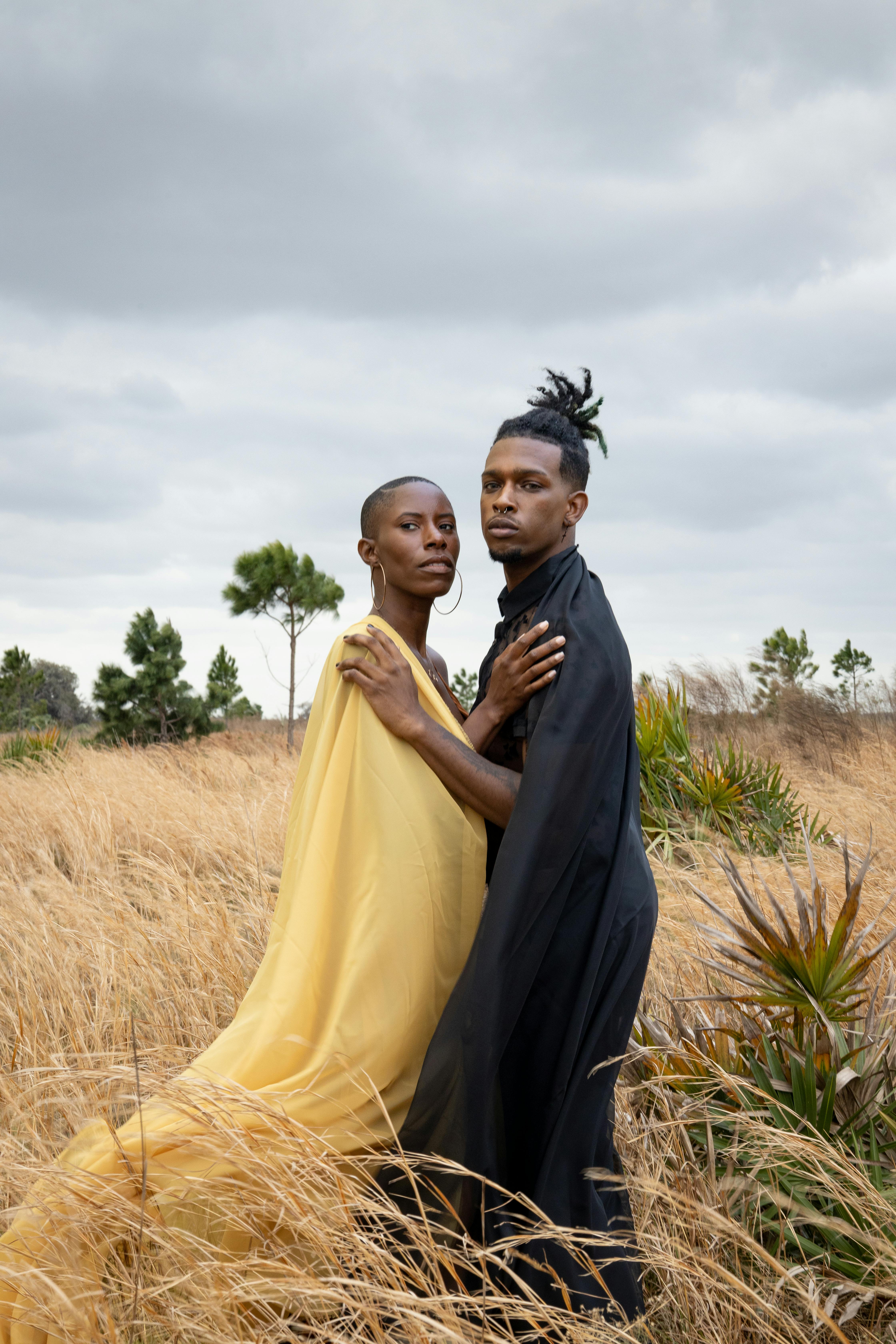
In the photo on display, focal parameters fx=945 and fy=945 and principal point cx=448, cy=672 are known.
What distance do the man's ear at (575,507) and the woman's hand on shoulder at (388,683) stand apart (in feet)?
1.93

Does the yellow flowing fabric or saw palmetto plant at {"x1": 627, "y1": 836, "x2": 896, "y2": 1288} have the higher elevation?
the yellow flowing fabric

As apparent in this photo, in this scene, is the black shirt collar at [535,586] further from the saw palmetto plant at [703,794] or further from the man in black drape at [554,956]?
the saw palmetto plant at [703,794]

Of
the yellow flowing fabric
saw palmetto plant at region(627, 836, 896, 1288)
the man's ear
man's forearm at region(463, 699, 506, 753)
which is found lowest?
saw palmetto plant at region(627, 836, 896, 1288)

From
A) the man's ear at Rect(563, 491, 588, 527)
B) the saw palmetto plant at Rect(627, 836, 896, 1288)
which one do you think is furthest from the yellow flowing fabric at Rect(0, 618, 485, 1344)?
the saw palmetto plant at Rect(627, 836, 896, 1288)

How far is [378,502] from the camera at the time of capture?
284 cm

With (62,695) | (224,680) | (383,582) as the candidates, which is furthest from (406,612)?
(62,695)

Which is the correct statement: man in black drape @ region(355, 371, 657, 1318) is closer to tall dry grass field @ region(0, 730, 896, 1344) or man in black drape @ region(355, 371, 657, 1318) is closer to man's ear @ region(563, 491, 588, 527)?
man's ear @ region(563, 491, 588, 527)

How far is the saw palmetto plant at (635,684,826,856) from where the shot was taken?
809 cm

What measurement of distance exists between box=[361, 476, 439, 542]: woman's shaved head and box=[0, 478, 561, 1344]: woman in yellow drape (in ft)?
1.52

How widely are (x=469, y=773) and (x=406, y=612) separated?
2.24 ft

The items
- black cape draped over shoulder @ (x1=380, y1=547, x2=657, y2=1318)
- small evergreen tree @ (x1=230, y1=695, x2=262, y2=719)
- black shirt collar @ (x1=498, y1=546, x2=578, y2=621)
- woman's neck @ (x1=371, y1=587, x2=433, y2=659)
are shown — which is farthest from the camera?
small evergreen tree @ (x1=230, y1=695, x2=262, y2=719)

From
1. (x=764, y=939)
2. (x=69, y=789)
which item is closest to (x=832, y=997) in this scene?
(x=764, y=939)

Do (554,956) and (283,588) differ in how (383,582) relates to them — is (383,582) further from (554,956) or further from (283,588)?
(283,588)

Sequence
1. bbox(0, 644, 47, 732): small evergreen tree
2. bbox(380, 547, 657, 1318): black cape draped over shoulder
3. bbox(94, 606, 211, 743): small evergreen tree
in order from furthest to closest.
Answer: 1. bbox(0, 644, 47, 732): small evergreen tree
2. bbox(94, 606, 211, 743): small evergreen tree
3. bbox(380, 547, 657, 1318): black cape draped over shoulder
